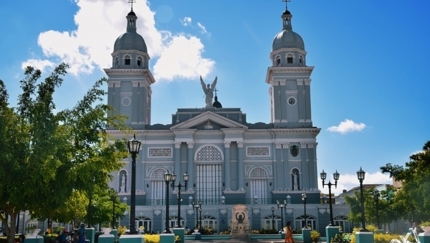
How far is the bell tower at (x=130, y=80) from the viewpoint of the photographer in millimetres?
70062

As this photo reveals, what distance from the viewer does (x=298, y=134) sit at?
68125 mm

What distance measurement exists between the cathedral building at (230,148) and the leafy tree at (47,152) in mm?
37637

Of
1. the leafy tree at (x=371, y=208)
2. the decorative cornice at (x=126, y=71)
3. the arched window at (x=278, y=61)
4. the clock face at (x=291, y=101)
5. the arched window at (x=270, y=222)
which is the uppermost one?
the arched window at (x=278, y=61)

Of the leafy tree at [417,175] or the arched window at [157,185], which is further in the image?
the arched window at [157,185]

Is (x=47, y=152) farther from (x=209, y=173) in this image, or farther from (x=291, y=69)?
(x=291, y=69)

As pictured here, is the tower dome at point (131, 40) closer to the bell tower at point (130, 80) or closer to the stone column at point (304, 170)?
the bell tower at point (130, 80)

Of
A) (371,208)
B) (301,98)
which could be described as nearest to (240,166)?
(301,98)

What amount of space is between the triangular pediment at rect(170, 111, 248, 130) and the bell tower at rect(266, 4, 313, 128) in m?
6.06

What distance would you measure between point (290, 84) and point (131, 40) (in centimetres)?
2331

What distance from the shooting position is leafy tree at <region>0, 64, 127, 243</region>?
22.2m

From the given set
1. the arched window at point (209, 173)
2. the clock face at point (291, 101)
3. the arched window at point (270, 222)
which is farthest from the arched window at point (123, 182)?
the clock face at point (291, 101)

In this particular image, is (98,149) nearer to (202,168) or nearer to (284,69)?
(202,168)

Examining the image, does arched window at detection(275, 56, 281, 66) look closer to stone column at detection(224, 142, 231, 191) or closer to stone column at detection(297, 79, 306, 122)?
stone column at detection(297, 79, 306, 122)

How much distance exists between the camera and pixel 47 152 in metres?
22.2
